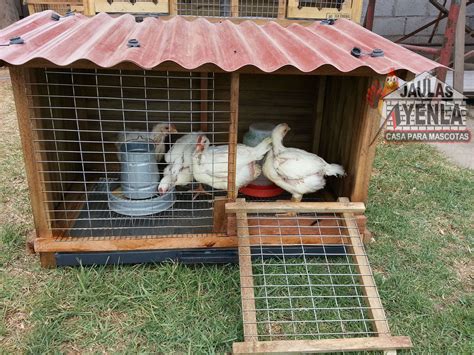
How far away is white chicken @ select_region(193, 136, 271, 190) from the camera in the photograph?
2434 millimetres

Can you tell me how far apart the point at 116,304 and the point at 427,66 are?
1.87 m

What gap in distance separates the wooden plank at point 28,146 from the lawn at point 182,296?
0.95ft

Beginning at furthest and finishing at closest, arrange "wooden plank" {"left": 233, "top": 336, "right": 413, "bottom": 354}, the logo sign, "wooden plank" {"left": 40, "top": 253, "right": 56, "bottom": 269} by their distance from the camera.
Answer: the logo sign → "wooden plank" {"left": 40, "top": 253, "right": 56, "bottom": 269} → "wooden plank" {"left": 233, "top": 336, "right": 413, "bottom": 354}

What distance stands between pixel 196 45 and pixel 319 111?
1.45 metres

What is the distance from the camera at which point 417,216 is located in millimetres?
2904

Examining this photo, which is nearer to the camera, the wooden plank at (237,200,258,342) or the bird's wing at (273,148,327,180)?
the wooden plank at (237,200,258,342)

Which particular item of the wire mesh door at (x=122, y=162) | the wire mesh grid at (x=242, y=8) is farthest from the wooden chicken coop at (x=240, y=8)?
the wire mesh door at (x=122, y=162)

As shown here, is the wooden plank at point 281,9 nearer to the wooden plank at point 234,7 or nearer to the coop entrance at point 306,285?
the wooden plank at point 234,7

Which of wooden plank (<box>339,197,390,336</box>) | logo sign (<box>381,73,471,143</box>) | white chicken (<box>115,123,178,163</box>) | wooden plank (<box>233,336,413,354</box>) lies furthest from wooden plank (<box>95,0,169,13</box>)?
logo sign (<box>381,73,471,143</box>)

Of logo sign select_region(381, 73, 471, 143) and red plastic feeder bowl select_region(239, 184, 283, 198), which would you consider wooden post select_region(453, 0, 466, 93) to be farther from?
red plastic feeder bowl select_region(239, 184, 283, 198)

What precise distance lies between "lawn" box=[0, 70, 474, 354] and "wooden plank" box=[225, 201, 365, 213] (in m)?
0.36

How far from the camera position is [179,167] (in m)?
2.71

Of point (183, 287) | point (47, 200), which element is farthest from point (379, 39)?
Answer: point (47, 200)

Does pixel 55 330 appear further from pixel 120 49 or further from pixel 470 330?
pixel 470 330
